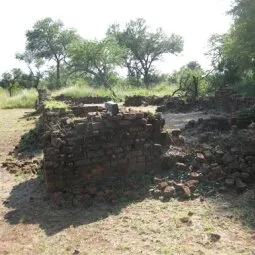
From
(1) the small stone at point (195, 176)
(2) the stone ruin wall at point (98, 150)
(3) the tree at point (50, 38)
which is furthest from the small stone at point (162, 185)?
(3) the tree at point (50, 38)

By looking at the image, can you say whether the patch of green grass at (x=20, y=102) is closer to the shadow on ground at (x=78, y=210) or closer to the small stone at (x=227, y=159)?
the shadow on ground at (x=78, y=210)

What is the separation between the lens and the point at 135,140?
5469mm

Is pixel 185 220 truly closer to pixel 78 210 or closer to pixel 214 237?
pixel 214 237

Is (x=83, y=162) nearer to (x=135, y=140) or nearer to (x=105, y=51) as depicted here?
(x=135, y=140)

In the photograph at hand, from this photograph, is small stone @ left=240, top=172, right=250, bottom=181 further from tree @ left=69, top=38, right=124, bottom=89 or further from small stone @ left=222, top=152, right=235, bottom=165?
tree @ left=69, top=38, right=124, bottom=89

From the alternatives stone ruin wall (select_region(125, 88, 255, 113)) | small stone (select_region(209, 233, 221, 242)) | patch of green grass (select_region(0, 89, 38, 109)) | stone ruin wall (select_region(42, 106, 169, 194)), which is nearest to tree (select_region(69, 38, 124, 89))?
patch of green grass (select_region(0, 89, 38, 109))

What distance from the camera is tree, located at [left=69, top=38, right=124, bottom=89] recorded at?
117ft

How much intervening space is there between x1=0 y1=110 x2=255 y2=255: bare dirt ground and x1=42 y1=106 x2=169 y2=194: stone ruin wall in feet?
1.49

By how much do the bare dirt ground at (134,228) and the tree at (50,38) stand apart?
138 feet

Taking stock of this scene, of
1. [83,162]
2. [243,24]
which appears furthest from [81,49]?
[83,162]

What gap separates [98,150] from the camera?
5312 millimetres

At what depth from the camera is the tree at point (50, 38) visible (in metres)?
45.7

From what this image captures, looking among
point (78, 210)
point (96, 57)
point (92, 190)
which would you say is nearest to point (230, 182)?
point (92, 190)

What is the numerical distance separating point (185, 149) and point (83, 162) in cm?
146
